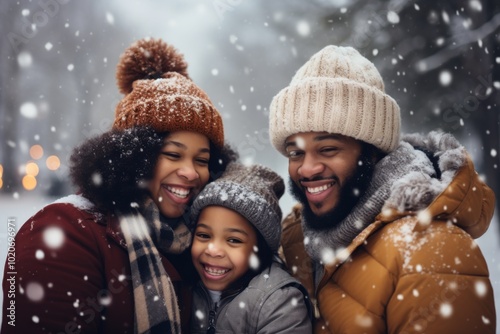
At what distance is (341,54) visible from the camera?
2785 mm

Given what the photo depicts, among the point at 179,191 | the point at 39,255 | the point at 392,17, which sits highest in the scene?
the point at 392,17

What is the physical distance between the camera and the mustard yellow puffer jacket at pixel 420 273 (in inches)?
71.9

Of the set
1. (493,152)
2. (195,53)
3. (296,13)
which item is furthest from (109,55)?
(493,152)

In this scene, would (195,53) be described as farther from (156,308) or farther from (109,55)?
(156,308)

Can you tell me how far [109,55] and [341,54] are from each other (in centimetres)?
1323

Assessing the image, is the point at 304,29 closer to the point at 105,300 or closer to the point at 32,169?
the point at 105,300

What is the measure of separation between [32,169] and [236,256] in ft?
44.7

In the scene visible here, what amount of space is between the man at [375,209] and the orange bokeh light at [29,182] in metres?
13.7

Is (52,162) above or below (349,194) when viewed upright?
below

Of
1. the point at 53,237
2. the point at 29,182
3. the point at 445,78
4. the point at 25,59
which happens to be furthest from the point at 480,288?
the point at 29,182

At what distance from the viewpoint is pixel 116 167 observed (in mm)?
2373

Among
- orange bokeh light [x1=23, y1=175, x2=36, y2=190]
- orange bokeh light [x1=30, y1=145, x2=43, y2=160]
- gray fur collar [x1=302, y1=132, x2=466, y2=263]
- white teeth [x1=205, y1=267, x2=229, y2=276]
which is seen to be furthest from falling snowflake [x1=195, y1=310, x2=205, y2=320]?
orange bokeh light [x1=30, y1=145, x2=43, y2=160]

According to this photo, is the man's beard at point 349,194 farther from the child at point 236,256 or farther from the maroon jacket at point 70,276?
the maroon jacket at point 70,276

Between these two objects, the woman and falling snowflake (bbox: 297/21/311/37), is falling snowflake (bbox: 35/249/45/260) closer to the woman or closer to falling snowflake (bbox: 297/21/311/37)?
the woman
